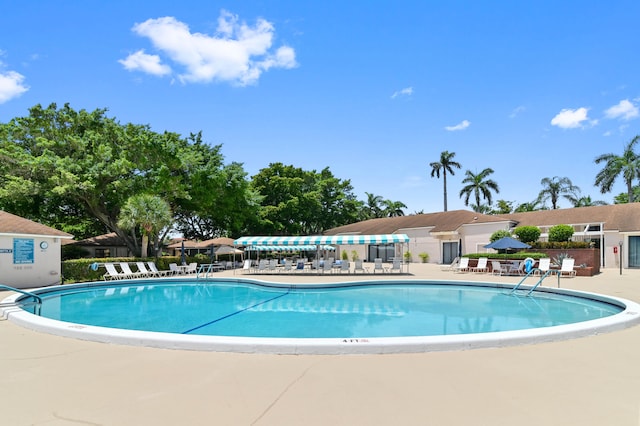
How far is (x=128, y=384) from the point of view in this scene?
456cm

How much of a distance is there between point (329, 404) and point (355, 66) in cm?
1519

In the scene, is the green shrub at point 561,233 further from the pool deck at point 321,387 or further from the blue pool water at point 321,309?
the pool deck at point 321,387

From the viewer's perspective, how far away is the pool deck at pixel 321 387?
3.65 metres

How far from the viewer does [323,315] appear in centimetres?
1171

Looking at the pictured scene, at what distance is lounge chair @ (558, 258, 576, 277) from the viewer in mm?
19953

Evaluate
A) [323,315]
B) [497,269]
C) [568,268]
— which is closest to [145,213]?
[323,315]

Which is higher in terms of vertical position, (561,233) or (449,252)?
(561,233)

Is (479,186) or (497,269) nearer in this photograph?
(497,269)

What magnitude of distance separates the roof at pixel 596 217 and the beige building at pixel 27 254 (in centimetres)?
3282

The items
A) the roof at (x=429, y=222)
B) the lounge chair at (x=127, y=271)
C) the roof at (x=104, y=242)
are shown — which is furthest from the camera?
the roof at (x=429, y=222)

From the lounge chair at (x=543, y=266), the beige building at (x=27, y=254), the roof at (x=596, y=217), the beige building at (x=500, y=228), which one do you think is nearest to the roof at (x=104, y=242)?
the beige building at (x=27, y=254)

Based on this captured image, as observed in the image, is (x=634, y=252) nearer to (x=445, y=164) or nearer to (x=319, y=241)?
(x=319, y=241)

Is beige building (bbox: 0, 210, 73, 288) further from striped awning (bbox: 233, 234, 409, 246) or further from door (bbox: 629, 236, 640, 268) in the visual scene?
door (bbox: 629, 236, 640, 268)

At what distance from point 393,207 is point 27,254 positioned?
47.8 metres
